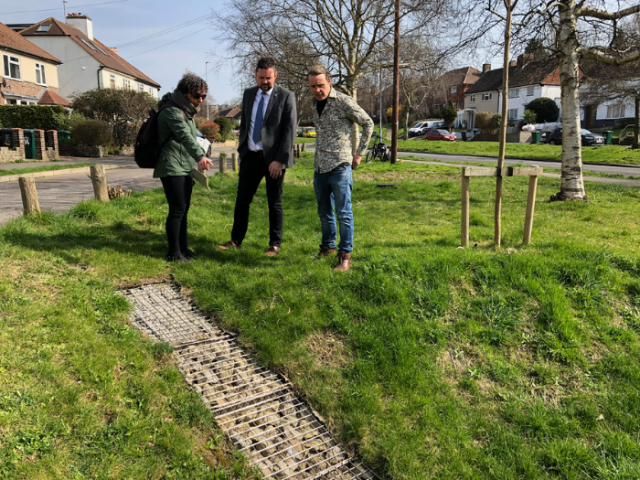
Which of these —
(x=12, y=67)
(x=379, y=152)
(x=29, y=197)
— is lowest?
(x=29, y=197)

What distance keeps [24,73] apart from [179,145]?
34.2m

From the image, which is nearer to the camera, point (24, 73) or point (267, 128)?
point (267, 128)

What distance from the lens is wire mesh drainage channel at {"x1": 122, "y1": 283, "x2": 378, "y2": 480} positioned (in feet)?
9.34

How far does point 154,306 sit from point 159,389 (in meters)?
1.33

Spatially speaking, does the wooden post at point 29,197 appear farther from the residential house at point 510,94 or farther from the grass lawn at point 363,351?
the residential house at point 510,94

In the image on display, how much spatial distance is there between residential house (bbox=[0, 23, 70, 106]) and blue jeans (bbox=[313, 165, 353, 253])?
3105 cm

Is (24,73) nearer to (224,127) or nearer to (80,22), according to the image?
(224,127)

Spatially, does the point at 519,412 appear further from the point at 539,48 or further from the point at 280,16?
the point at 280,16

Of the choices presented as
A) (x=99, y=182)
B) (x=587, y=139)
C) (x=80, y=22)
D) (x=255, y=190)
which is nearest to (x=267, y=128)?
(x=255, y=190)

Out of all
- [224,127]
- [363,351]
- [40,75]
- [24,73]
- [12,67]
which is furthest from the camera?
[224,127]

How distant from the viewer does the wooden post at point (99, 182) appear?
711 centimetres

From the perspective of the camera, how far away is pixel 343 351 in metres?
3.78

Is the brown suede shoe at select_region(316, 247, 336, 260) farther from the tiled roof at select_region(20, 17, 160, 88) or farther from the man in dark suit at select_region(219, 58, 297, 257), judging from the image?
the tiled roof at select_region(20, 17, 160, 88)

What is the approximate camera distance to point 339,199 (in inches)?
187
